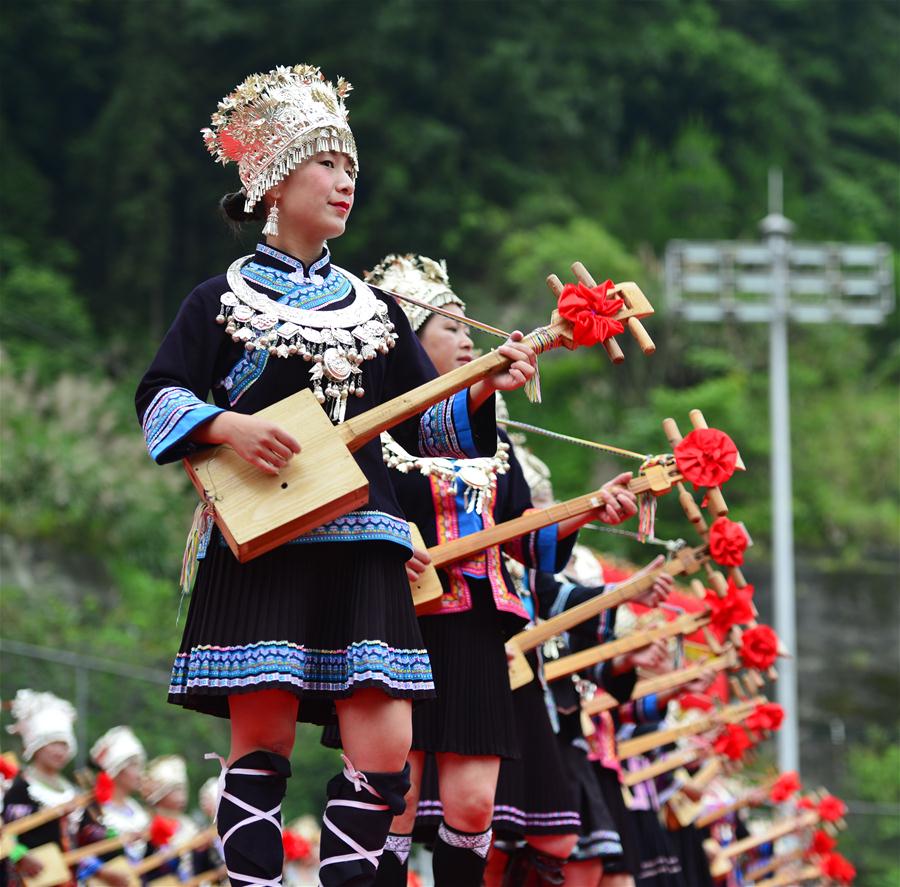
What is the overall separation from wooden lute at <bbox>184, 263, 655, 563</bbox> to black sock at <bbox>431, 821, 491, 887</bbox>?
4.36ft

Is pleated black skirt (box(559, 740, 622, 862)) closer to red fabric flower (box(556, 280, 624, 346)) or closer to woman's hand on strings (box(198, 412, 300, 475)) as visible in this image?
red fabric flower (box(556, 280, 624, 346))

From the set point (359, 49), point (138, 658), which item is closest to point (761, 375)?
point (359, 49)

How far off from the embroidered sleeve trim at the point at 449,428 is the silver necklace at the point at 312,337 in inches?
9.6

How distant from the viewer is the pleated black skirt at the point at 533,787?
18.4 ft

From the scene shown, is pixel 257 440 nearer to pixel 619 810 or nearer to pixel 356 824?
pixel 356 824

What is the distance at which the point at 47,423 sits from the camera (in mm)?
24859

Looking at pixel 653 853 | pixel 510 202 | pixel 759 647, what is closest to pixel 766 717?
pixel 759 647

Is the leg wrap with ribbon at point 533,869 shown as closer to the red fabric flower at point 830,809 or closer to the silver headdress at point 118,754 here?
the silver headdress at point 118,754

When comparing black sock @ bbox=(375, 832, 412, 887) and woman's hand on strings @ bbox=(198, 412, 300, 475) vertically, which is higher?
woman's hand on strings @ bbox=(198, 412, 300, 475)

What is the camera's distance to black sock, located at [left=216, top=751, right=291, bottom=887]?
3730mm

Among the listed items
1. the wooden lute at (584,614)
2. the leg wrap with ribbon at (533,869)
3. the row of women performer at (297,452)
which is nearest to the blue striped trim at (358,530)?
the row of women performer at (297,452)

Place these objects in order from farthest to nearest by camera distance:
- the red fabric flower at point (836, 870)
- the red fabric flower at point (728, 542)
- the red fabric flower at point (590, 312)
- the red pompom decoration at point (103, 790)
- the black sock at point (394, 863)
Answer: the red fabric flower at point (836, 870) → the red pompom decoration at point (103, 790) → the red fabric flower at point (728, 542) → the black sock at point (394, 863) → the red fabric flower at point (590, 312)

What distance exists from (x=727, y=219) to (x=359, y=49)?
843cm

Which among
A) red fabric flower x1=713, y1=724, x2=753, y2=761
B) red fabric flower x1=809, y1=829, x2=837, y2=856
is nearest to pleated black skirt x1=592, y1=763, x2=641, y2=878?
red fabric flower x1=713, y1=724, x2=753, y2=761
